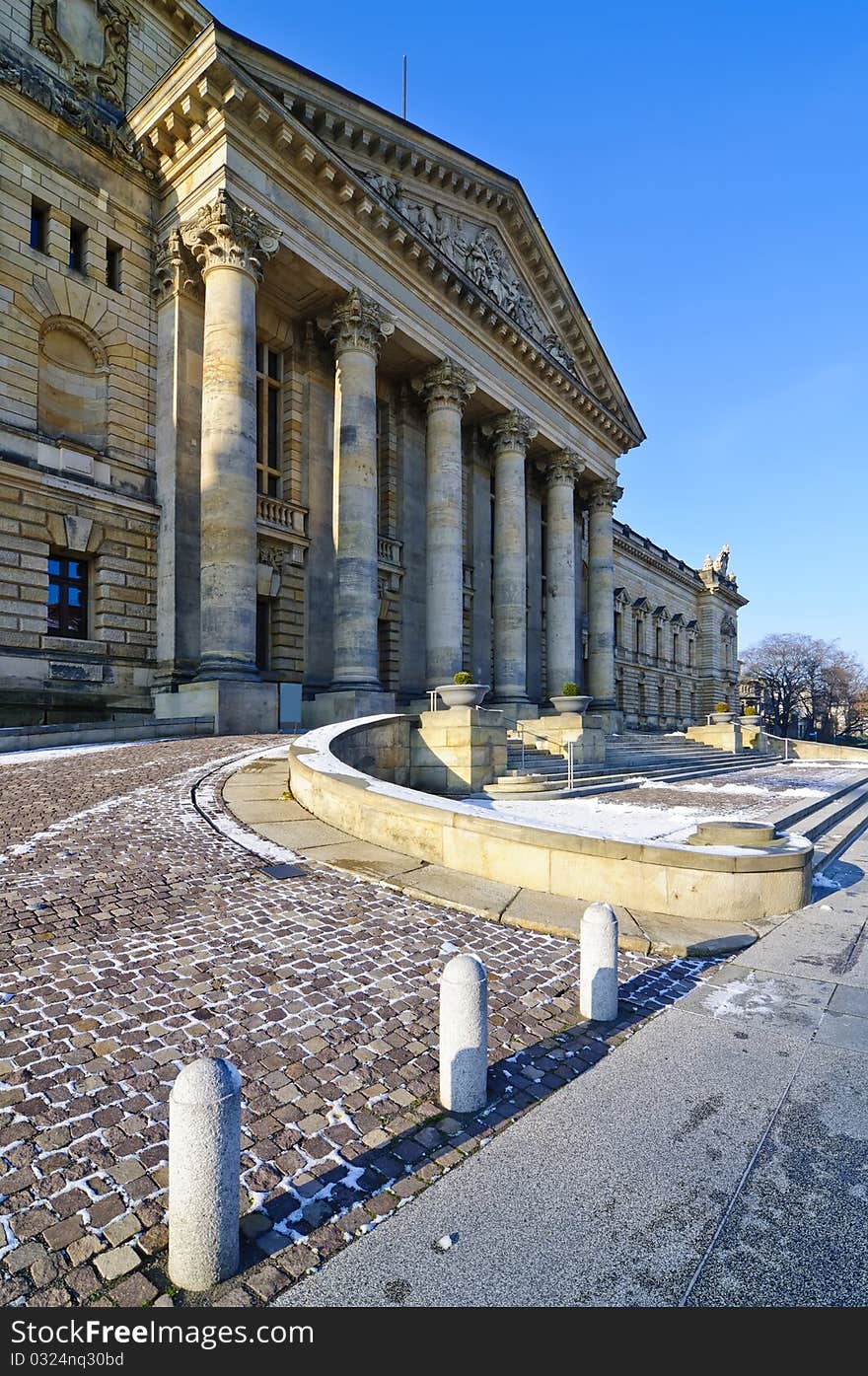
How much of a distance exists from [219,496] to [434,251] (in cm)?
1323

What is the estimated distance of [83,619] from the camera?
19.4 meters

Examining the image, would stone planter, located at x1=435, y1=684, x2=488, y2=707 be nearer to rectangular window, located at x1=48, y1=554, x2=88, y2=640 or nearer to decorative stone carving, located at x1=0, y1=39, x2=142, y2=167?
rectangular window, located at x1=48, y1=554, x2=88, y2=640

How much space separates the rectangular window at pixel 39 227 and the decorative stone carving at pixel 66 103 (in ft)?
7.88

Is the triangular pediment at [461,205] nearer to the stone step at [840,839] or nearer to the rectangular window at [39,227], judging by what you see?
the rectangular window at [39,227]

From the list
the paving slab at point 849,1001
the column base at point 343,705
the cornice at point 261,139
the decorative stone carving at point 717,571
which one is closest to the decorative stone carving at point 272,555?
the column base at point 343,705

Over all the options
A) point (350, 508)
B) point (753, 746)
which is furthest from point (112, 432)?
point (753, 746)

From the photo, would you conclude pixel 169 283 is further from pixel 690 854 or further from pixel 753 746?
pixel 753 746

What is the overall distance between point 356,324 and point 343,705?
12482mm

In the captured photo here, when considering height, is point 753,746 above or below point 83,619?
below

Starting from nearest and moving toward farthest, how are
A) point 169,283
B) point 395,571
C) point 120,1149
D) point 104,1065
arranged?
point 120,1149
point 104,1065
point 169,283
point 395,571

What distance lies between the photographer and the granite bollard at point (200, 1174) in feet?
7.40

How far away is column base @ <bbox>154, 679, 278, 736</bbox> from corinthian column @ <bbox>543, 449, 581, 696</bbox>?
17847 millimetres

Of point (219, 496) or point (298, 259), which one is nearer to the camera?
point (219, 496)

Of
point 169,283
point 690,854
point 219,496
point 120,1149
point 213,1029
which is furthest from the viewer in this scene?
point 169,283
